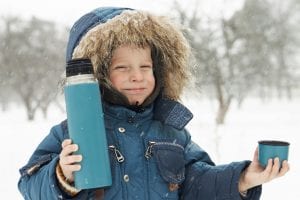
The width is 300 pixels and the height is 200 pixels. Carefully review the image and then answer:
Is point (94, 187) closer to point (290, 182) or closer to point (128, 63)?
point (128, 63)

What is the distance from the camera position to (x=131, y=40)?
1.92 m

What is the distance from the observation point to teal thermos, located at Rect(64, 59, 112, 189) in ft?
4.93

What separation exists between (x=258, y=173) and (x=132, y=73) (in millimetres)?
643

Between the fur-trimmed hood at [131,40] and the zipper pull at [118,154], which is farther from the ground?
the fur-trimmed hood at [131,40]

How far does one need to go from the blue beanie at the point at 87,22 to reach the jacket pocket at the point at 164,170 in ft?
1.82

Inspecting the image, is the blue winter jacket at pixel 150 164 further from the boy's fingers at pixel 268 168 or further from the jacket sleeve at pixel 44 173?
the boy's fingers at pixel 268 168

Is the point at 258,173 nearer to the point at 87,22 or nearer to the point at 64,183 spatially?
the point at 64,183

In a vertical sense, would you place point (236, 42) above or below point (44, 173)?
above

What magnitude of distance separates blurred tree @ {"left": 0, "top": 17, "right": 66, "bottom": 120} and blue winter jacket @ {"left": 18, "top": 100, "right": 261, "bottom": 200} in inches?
1050

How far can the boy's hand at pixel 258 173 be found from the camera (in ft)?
5.47

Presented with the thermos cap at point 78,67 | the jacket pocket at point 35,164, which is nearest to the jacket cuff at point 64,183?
the jacket pocket at point 35,164

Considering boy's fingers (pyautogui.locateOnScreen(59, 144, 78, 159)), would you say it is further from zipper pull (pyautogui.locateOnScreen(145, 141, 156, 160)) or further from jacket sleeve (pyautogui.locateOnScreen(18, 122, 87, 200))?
zipper pull (pyautogui.locateOnScreen(145, 141, 156, 160))

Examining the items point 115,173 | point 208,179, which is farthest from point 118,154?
point 208,179

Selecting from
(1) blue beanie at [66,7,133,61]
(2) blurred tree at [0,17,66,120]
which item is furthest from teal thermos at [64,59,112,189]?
(2) blurred tree at [0,17,66,120]
